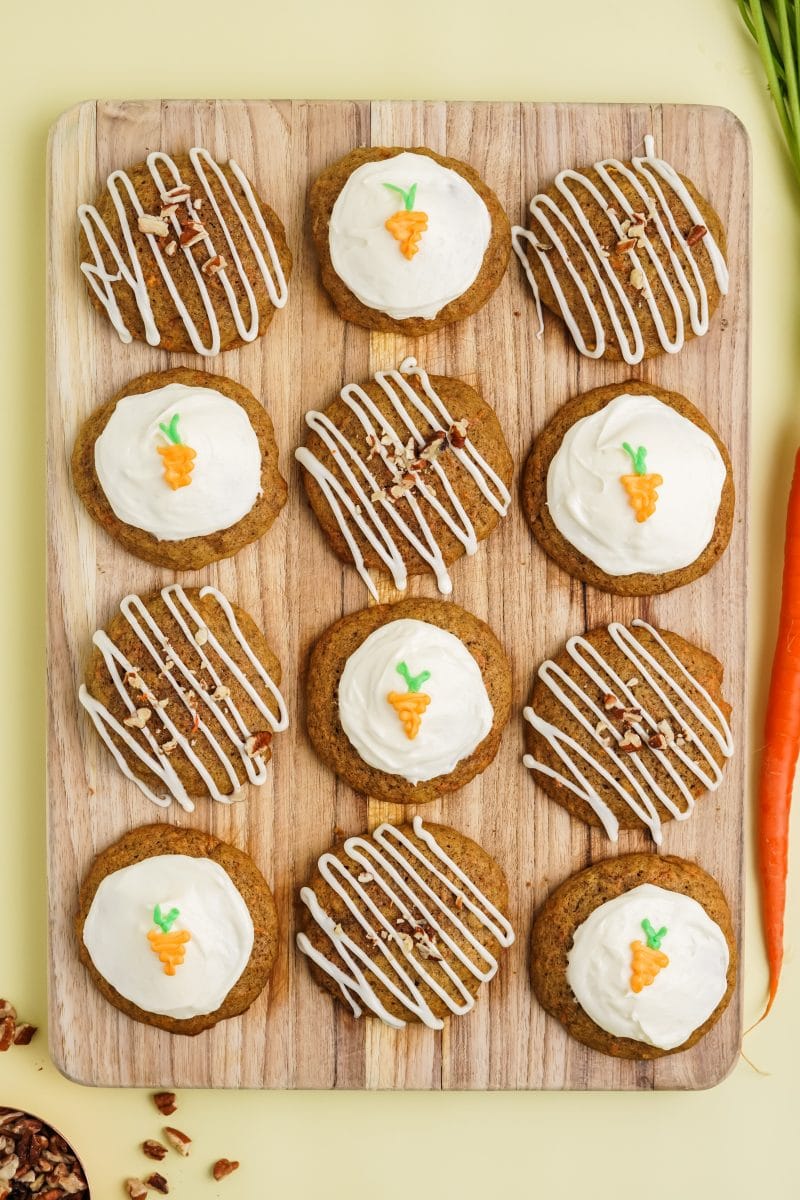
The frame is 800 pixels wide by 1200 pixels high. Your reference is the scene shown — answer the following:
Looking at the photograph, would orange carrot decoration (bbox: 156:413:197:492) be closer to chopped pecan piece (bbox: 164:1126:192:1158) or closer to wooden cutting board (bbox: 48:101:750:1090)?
wooden cutting board (bbox: 48:101:750:1090)

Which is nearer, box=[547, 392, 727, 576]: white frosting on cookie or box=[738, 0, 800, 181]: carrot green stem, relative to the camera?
box=[547, 392, 727, 576]: white frosting on cookie

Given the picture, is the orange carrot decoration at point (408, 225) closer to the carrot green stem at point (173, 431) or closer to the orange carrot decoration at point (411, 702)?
the carrot green stem at point (173, 431)

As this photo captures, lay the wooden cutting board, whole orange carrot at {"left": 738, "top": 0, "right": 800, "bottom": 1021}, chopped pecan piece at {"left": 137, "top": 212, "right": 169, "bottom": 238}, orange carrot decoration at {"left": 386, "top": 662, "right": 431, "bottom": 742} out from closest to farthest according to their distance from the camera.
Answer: orange carrot decoration at {"left": 386, "top": 662, "right": 431, "bottom": 742} → chopped pecan piece at {"left": 137, "top": 212, "right": 169, "bottom": 238} → the wooden cutting board → whole orange carrot at {"left": 738, "top": 0, "right": 800, "bottom": 1021}

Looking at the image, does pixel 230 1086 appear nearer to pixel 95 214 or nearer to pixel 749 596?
pixel 749 596

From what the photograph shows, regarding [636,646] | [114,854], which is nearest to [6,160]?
[114,854]

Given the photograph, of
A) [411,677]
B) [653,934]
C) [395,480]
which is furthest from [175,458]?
[653,934]

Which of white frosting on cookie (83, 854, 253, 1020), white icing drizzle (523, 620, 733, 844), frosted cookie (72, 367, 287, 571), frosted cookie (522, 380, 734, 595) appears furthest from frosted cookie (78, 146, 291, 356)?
white frosting on cookie (83, 854, 253, 1020)
